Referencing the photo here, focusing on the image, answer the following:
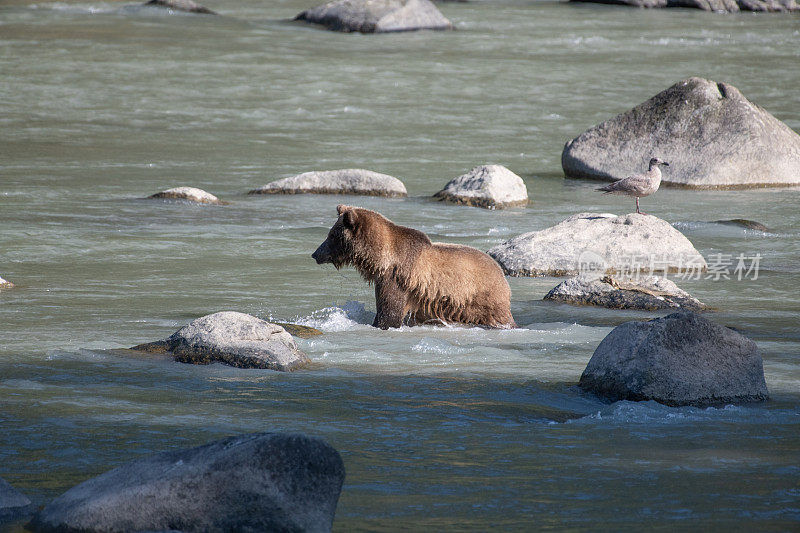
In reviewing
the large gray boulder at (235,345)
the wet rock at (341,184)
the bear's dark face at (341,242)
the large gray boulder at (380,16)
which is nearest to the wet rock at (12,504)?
the large gray boulder at (235,345)

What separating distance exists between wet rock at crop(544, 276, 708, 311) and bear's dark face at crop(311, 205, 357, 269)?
215 centimetres

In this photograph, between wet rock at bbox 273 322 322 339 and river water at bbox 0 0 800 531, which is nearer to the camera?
river water at bbox 0 0 800 531

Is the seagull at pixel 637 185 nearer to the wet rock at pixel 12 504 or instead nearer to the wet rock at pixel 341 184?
the wet rock at pixel 341 184

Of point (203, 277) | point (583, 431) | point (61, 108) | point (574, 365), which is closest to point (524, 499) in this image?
point (583, 431)

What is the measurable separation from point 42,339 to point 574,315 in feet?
14.2

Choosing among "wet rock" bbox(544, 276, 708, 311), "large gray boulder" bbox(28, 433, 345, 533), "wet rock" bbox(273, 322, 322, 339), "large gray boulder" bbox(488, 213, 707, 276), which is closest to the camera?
"large gray boulder" bbox(28, 433, 345, 533)

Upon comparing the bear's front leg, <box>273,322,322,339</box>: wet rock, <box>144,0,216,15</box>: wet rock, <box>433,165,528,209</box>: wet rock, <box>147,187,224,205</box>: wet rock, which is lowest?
<box>147,187,224,205</box>: wet rock

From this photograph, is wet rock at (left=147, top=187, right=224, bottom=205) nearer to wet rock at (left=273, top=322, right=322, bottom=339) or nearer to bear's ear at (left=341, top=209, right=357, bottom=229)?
bear's ear at (left=341, top=209, right=357, bottom=229)

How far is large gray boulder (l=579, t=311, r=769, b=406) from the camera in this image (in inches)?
291

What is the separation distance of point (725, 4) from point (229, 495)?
42.6 meters

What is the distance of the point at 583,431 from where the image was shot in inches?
269

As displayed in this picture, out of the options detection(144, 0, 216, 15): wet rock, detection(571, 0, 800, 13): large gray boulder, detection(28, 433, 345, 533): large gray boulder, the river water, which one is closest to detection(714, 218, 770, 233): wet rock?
the river water

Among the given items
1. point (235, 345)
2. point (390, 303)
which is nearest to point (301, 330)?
point (390, 303)

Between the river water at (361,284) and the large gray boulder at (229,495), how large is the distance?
376 mm
